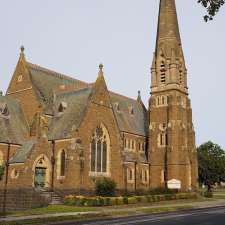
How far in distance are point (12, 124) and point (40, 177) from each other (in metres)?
7.65

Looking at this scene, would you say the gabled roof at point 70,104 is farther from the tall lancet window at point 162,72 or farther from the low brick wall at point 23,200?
the low brick wall at point 23,200

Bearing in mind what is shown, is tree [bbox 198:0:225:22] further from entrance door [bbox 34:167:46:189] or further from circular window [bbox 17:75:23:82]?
circular window [bbox 17:75:23:82]

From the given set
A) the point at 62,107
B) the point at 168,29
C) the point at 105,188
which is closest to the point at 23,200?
the point at 105,188

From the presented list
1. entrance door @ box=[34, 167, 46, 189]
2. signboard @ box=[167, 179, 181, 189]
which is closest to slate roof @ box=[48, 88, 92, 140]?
entrance door @ box=[34, 167, 46, 189]

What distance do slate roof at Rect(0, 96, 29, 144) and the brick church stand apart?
0.13 metres

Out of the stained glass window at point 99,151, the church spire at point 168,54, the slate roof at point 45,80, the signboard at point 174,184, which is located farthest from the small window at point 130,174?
the slate roof at point 45,80

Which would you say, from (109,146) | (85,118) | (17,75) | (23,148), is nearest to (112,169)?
(109,146)

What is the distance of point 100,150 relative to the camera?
4828 cm

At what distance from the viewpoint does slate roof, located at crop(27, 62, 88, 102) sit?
168 ft

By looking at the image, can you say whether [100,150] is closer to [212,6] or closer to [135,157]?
[135,157]

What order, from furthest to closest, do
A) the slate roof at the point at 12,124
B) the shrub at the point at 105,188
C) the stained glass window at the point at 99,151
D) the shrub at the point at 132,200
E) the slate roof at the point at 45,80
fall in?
the slate roof at the point at 45,80 → the stained glass window at the point at 99,151 → the slate roof at the point at 12,124 → the shrub at the point at 105,188 → the shrub at the point at 132,200

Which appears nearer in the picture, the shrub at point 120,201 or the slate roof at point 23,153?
the shrub at point 120,201

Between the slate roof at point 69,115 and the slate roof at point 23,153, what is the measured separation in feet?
9.70

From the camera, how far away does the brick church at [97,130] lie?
43.2m
